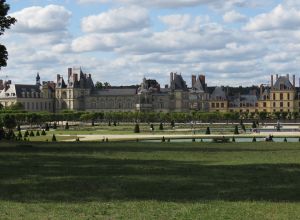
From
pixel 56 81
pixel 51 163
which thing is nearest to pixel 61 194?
pixel 51 163

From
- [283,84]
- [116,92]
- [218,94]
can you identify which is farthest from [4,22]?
[116,92]

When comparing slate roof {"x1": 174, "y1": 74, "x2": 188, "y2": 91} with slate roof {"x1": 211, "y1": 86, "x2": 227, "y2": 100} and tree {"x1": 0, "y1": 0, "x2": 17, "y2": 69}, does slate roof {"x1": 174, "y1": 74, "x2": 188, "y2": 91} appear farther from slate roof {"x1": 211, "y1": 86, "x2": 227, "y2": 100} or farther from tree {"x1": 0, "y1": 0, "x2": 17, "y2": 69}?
tree {"x1": 0, "y1": 0, "x2": 17, "y2": 69}

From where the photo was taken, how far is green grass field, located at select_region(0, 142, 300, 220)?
10125 mm

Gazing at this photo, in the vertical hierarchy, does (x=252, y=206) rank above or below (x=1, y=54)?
below

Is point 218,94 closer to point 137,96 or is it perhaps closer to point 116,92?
point 137,96

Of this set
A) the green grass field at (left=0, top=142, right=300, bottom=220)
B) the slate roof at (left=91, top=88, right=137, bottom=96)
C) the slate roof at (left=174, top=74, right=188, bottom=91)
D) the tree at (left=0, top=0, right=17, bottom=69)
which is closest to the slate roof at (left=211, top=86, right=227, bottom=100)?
the slate roof at (left=174, top=74, right=188, bottom=91)

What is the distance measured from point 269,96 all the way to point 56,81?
1667 inches

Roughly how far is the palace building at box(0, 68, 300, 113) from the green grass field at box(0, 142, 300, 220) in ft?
286

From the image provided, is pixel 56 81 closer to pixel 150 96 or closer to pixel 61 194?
pixel 150 96

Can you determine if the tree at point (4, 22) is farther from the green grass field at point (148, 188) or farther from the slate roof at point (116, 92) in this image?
the slate roof at point (116, 92)

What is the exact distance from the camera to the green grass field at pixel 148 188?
33.2 ft

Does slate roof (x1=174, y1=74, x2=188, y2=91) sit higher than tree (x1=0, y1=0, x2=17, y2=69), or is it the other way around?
slate roof (x1=174, y1=74, x2=188, y2=91)

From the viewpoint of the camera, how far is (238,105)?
107m

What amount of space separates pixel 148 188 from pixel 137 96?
101 m
